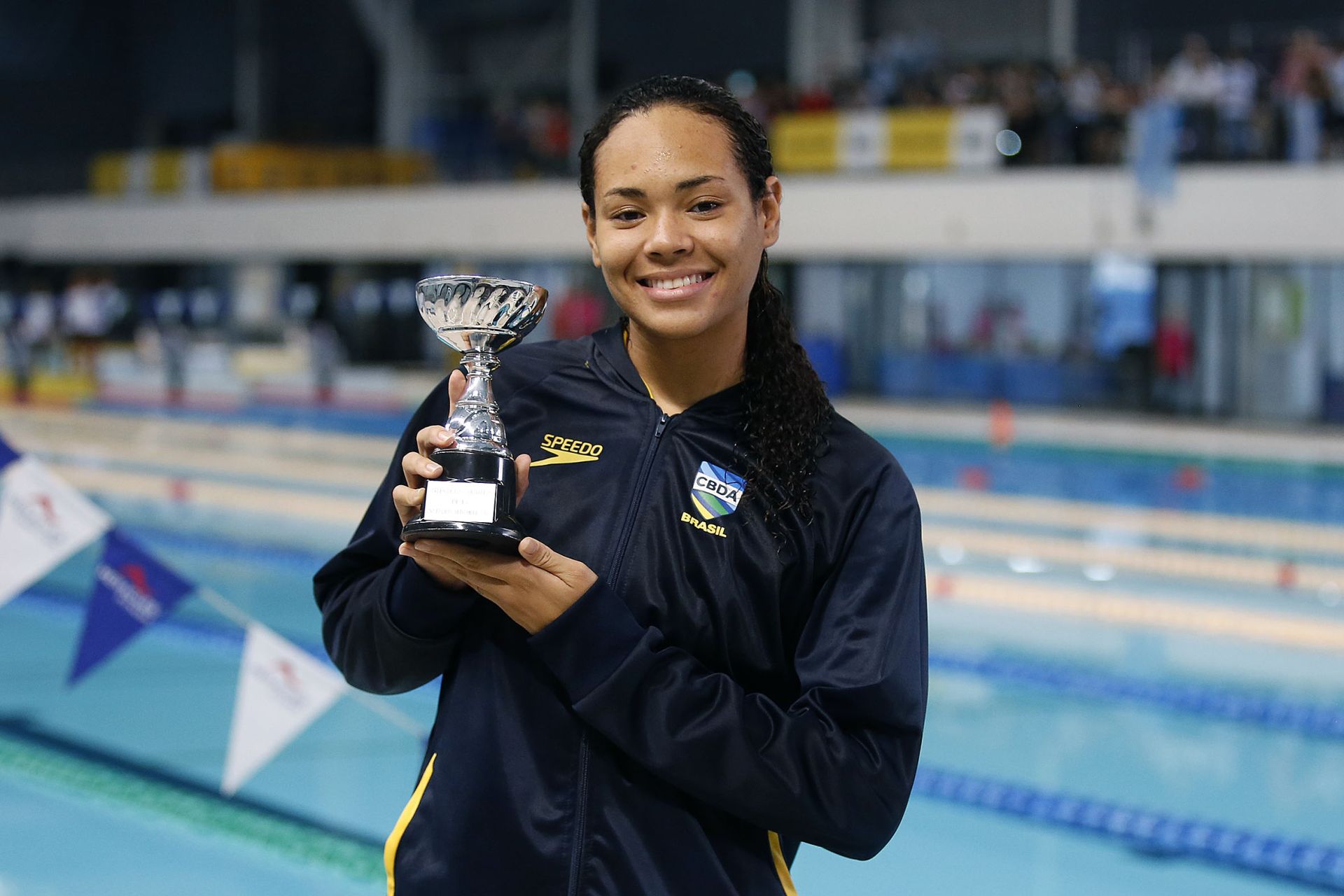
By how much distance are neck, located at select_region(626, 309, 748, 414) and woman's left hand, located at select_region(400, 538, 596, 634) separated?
254 millimetres

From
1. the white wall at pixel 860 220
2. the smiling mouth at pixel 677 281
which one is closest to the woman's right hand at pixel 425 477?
the smiling mouth at pixel 677 281

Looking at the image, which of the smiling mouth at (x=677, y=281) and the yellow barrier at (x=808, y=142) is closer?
the smiling mouth at (x=677, y=281)

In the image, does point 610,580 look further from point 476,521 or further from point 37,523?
point 37,523

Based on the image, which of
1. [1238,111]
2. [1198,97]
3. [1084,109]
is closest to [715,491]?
[1238,111]

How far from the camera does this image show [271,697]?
349cm

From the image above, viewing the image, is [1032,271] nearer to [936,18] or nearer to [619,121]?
[936,18]

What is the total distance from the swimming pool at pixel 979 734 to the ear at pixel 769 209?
2589 millimetres

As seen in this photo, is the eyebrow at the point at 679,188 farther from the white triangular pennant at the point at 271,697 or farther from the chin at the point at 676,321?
the white triangular pennant at the point at 271,697

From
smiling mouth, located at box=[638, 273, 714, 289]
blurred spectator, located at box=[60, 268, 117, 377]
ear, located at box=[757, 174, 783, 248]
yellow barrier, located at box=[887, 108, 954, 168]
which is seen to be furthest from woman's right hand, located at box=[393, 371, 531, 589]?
blurred spectator, located at box=[60, 268, 117, 377]

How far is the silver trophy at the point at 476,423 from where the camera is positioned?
1291 mm

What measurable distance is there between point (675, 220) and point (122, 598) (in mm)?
2806

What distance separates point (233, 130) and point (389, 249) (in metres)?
7.63

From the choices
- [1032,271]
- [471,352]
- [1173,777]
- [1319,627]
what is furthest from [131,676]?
[1032,271]

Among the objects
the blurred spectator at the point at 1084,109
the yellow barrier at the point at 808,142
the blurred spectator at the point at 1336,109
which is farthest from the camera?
the yellow barrier at the point at 808,142
